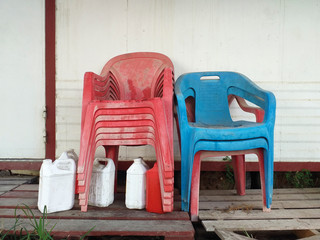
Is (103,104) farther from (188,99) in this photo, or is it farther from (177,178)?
(177,178)

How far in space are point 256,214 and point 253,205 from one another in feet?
0.55

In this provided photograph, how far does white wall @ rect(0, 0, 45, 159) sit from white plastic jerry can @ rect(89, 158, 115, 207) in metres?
1.11

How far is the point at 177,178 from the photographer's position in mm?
2635

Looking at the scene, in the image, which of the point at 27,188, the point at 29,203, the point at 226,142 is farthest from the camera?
the point at 27,188

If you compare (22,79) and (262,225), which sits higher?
(22,79)

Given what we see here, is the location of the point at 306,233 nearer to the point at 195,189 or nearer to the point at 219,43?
the point at 195,189

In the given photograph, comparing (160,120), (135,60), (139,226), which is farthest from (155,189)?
(135,60)

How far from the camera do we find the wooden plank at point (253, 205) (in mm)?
1967

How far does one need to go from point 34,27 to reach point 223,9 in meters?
1.90

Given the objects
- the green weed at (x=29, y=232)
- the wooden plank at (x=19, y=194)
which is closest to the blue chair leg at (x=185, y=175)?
the green weed at (x=29, y=232)

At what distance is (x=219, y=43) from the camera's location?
2.65m

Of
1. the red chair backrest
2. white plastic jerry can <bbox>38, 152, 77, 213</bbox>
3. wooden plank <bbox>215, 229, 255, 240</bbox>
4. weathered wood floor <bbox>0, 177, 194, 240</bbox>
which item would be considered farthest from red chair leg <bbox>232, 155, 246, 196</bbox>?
white plastic jerry can <bbox>38, 152, 77, 213</bbox>

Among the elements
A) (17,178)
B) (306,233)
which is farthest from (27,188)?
(306,233)

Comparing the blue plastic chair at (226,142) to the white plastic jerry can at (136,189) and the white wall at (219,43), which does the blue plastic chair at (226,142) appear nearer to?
the white plastic jerry can at (136,189)
